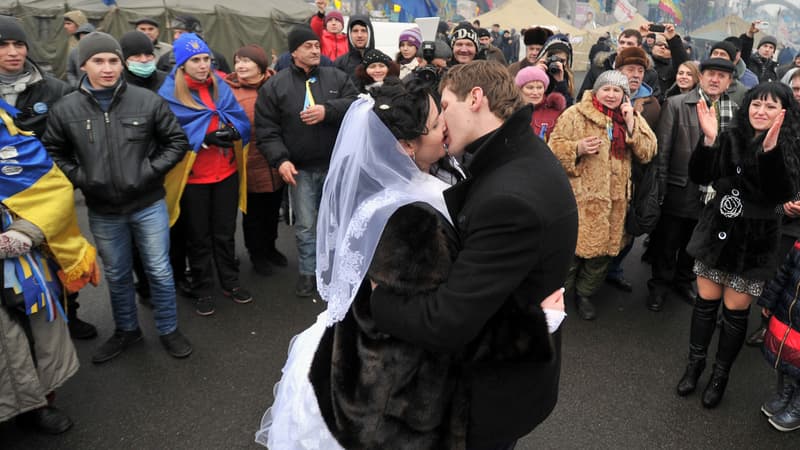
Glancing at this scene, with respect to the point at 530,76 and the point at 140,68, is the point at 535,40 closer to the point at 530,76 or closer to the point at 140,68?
the point at 530,76

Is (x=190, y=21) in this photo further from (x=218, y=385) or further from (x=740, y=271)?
(x=740, y=271)

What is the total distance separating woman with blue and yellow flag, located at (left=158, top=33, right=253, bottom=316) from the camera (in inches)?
146

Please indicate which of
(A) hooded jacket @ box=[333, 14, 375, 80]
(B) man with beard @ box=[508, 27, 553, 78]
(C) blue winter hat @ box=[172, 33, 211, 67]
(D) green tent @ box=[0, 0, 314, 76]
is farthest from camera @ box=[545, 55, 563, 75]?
(D) green tent @ box=[0, 0, 314, 76]

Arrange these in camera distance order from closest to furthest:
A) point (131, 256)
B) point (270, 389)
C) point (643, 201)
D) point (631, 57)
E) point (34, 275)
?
1. point (34, 275)
2. point (270, 389)
3. point (131, 256)
4. point (643, 201)
5. point (631, 57)

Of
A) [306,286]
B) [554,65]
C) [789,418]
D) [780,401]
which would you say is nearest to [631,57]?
[554,65]

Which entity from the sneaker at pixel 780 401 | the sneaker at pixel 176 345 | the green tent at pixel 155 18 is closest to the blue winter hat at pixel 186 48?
the sneaker at pixel 176 345

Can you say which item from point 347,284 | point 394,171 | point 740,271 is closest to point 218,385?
point 347,284

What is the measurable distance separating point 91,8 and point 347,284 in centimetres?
1276

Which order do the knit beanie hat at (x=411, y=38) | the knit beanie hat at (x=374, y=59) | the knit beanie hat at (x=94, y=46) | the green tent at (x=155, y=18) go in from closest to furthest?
the knit beanie hat at (x=94, y=46) < the knit beanie hat at (x=374, y=59) < the knit beanie hat at (x=411, y=38) < the green tent at (x=155, y=18)

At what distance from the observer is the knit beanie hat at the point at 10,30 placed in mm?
3170

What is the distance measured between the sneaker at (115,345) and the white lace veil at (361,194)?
7.47 feet

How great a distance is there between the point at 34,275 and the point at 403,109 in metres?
2.08

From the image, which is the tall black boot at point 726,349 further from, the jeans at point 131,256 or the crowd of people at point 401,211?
the jeans at point 131,256

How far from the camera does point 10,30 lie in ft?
10.5
